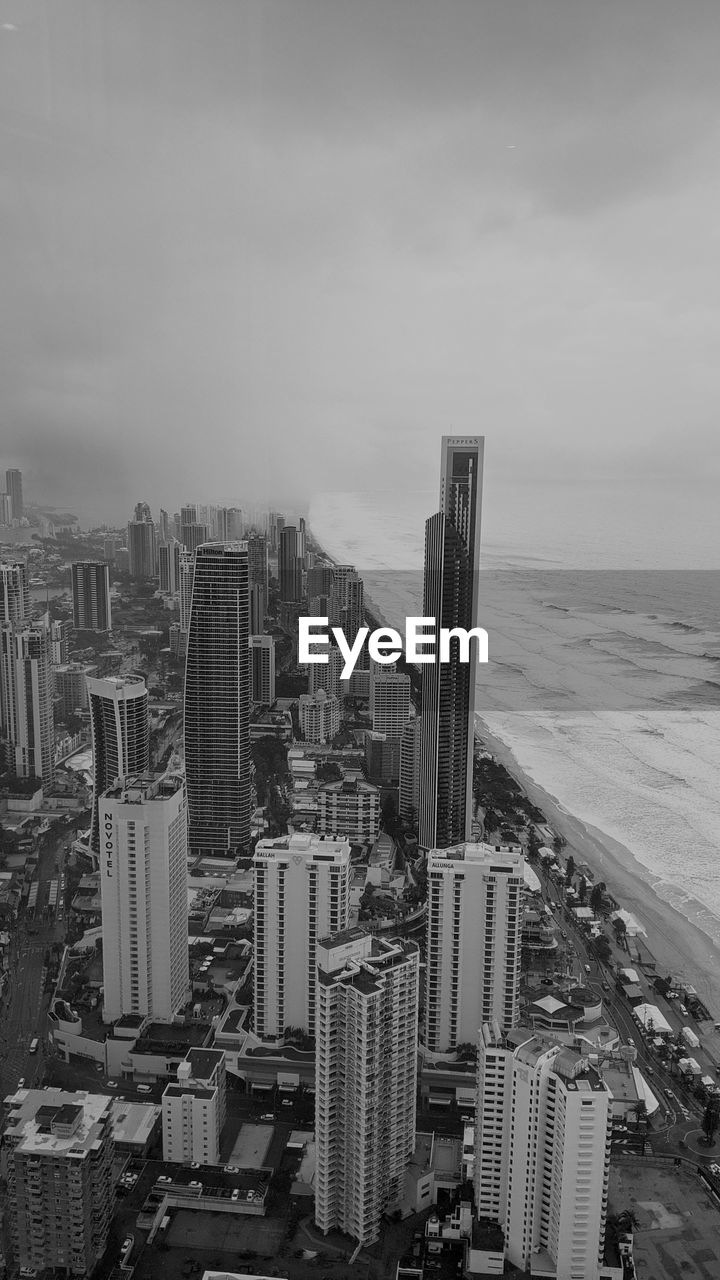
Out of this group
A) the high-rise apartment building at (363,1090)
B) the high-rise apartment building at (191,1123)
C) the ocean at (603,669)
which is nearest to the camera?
the high-rise apartment building at (363,1090)

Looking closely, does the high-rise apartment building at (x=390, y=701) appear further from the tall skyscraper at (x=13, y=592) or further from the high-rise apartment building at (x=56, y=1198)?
the high-rise apartment building at (x=56, y=1198)

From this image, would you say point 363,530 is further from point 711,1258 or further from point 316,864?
point 711,1258

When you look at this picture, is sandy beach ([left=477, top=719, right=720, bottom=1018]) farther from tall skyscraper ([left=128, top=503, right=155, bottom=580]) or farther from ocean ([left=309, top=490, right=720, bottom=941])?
tall skyscraper ([left=128, top=503, right=155, bottom=580])

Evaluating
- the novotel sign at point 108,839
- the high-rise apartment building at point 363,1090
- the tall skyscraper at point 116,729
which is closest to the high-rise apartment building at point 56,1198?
the high-rise apartment building at point 363,1090

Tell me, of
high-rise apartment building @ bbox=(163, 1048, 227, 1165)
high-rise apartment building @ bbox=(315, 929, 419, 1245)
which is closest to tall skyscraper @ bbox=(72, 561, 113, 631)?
high-rise apartment building @ bbox=(163, 1048, 227, 1165)

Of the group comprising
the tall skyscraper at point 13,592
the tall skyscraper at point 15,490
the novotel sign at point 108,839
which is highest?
the tall skyscraper at point 15,490

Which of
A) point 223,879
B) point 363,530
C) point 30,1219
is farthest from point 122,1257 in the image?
point 363,530

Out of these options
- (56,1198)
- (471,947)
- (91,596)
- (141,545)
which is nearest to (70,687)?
(91,596)
